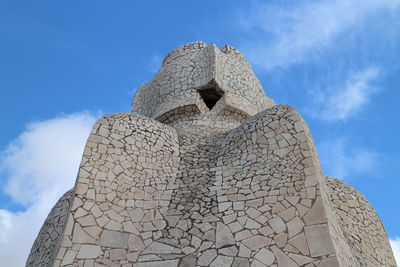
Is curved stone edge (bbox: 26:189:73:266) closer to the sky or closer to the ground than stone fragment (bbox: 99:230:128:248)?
closer to the sky

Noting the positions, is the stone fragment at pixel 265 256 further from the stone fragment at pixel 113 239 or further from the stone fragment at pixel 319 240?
the stone fragment at pixel 113 239

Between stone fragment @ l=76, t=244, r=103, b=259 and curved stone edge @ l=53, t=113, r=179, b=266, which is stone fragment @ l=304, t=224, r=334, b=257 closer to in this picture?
curved stone edge @ l=53, t=113, r=179, b=266

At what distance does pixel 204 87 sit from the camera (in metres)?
12.3

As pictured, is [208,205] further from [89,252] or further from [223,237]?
[89,252]

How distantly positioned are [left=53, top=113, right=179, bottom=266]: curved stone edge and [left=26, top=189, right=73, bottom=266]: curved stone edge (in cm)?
89

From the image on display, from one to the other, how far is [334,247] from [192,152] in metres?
4.06

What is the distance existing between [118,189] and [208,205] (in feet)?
5.78

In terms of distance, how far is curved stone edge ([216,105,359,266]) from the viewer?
647 centimetres

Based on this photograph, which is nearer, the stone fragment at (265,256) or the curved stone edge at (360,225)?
the stone fragment at (265,256)

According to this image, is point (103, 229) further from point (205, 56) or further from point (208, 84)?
point (205, 56)

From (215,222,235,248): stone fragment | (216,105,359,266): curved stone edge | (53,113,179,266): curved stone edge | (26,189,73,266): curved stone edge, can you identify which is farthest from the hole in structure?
(215,222,235,248): stone fragment

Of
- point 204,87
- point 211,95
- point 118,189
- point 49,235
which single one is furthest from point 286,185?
point 211,95

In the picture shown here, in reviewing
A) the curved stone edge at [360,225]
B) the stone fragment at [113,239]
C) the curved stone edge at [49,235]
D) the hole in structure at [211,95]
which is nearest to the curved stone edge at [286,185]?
the curved stone edge at [360,225]

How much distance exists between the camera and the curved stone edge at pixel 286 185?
6473 mm
